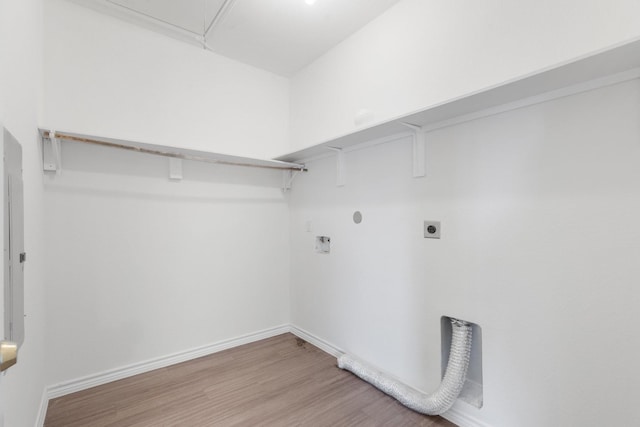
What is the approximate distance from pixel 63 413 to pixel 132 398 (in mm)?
395

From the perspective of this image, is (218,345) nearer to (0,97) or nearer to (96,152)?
(96,152)

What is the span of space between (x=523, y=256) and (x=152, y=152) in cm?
272

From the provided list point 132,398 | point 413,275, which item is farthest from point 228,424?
point 413,275

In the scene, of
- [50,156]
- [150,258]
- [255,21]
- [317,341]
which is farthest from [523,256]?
[50,156]

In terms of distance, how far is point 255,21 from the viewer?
2363mm

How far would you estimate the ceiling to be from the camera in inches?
85.5

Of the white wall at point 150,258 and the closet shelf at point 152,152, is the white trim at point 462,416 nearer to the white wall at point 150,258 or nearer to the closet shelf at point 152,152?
the white wall at point 150,258

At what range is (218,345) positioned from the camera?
2.78 meters

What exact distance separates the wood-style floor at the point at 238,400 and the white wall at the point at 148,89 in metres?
1.97

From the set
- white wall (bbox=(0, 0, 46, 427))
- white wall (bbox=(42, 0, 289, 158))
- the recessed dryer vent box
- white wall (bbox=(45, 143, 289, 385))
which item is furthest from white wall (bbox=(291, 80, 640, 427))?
white wall (bbox=(0, 0, 46, 427))

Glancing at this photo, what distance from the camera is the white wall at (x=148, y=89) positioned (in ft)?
6.89

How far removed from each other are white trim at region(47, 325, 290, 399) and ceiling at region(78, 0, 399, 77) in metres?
2.88

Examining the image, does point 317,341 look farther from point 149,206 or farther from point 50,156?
point 50,156

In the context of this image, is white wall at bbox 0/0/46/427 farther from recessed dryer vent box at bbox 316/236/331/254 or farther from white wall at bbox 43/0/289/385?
recessed dryer vent box at bbox 316/236/331/254
